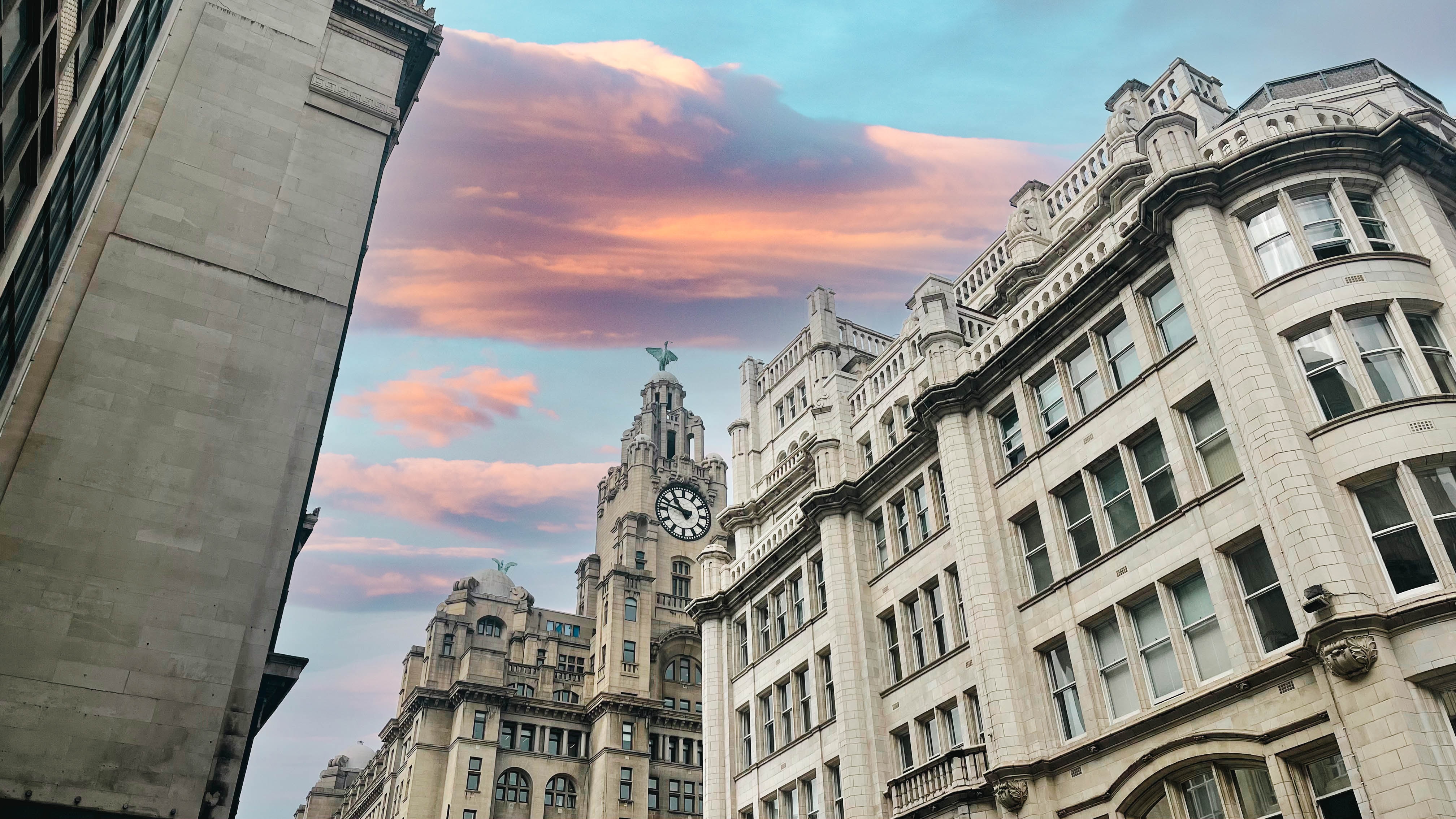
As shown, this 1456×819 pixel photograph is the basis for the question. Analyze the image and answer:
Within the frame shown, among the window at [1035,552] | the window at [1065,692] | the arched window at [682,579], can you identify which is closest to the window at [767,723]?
the window at [1035,552]

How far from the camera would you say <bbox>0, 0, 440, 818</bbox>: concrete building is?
24422 mm

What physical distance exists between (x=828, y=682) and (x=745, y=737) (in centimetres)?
707

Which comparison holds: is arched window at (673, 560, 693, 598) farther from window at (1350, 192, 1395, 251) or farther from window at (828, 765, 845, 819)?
window at (1350, 192, 1395, 251)

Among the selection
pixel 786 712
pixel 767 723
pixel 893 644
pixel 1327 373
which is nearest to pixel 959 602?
pixel 893 644

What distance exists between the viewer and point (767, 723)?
43000 millimetres

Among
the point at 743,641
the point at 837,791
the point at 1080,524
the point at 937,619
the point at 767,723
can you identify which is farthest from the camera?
the point at 743,641

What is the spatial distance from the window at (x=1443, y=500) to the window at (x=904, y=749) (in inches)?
699

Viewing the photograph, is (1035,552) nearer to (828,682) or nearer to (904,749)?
(904,749)


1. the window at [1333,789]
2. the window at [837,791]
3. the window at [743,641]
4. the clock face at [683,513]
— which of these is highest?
the clock face at [683,513]

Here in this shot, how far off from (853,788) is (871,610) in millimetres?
6593

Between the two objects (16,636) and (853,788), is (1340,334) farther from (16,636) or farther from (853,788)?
(16,636)

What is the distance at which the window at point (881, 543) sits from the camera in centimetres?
3909

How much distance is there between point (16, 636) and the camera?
2606 cm

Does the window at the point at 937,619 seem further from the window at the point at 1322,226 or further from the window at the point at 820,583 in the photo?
the window at the point at 1322,226
